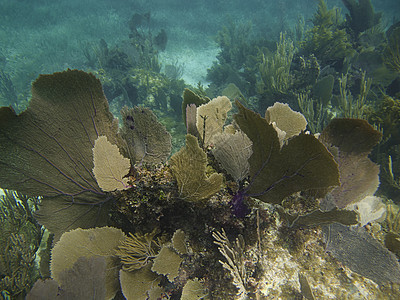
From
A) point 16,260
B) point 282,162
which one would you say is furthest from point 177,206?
point 16,260

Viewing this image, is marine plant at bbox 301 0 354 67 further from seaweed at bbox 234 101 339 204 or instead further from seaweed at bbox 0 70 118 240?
seaweed at bbox 0 70 118 240

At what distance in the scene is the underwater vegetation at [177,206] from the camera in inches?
58.9

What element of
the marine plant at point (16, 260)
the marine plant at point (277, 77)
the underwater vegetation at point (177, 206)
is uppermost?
the underwater vegetation at point (177, 206)

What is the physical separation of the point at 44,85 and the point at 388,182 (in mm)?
5161

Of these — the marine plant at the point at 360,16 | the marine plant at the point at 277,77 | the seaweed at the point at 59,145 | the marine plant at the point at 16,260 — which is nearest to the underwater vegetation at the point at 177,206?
the seaweed at the point at 59,145

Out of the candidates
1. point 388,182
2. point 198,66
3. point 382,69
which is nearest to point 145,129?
point 388,182

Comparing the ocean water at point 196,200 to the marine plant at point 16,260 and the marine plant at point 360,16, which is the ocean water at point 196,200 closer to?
the marine plant at point 16,260

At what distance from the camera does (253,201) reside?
1.74 m

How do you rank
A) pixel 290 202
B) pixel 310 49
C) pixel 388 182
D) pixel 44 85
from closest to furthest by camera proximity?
pixel 44 85 → pixel 290 202 → pixel 388 182 → pixel 310 49

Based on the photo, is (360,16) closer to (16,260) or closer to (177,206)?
(177,206)

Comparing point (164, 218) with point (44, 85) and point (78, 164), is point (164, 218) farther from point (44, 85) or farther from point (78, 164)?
point (44, 85)

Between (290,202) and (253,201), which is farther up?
(253,201)

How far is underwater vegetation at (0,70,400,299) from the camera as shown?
4.91 ft

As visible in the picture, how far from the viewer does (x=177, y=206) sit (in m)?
1.79
